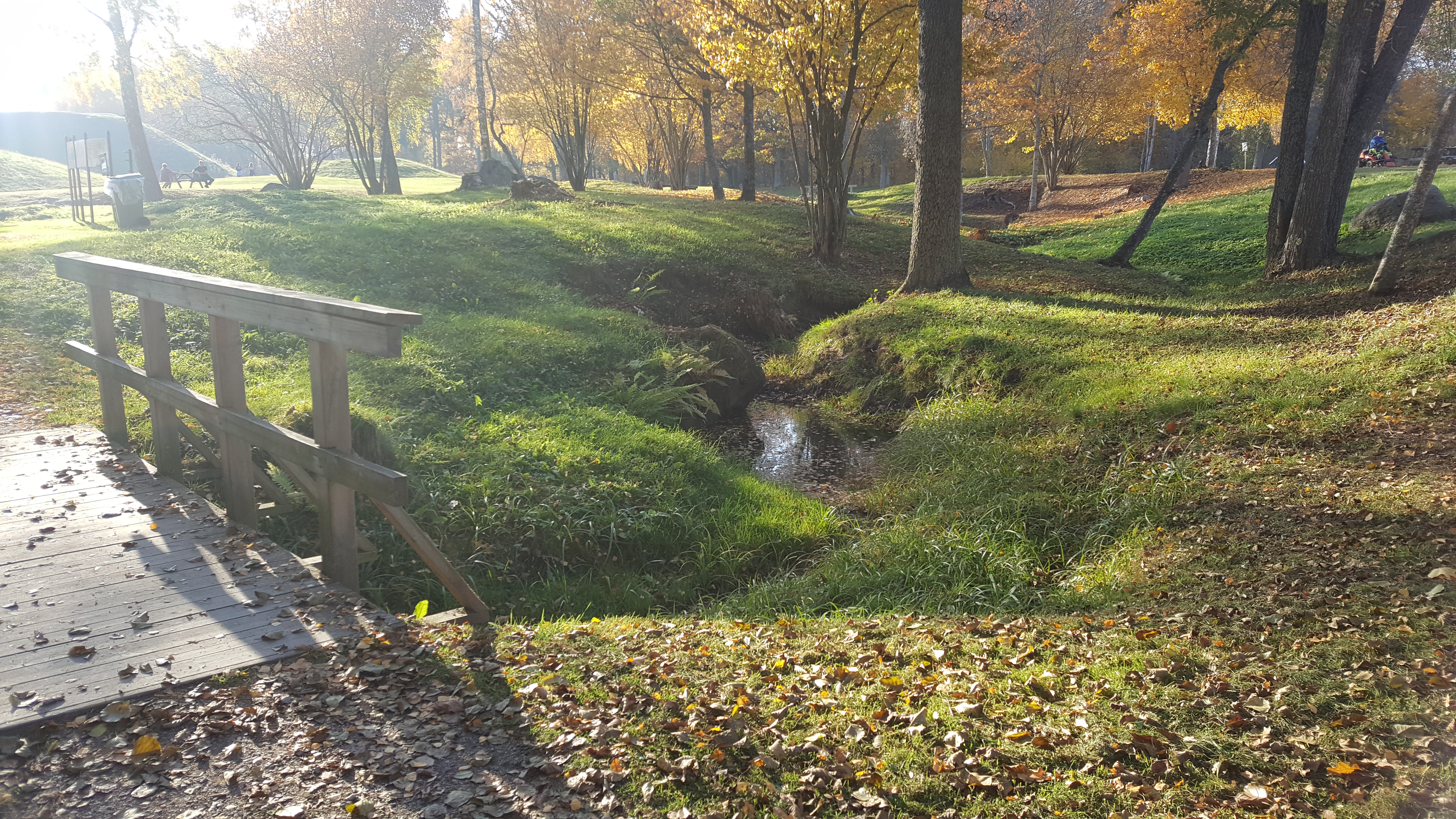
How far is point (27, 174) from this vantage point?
111 ft

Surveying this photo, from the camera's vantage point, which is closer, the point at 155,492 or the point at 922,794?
the point at 922,794

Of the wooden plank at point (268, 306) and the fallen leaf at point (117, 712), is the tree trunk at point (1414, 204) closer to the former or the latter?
the wooden plank at point (268, 306)

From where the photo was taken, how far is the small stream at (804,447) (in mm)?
8375

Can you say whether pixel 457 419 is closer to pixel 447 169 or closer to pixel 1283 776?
→ pixel 1283 776

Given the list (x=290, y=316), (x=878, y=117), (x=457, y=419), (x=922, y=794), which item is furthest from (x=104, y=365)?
(x=878, y=117)

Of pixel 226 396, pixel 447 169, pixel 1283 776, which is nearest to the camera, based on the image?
pixel 1283 776

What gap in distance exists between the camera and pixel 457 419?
7605 millimetres

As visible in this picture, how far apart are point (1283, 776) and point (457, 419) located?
659 cm

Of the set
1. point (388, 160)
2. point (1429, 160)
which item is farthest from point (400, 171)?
point (1429, 160)

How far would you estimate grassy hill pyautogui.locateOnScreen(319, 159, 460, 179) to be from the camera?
4525cm

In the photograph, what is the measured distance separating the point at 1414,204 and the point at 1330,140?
12.7ft

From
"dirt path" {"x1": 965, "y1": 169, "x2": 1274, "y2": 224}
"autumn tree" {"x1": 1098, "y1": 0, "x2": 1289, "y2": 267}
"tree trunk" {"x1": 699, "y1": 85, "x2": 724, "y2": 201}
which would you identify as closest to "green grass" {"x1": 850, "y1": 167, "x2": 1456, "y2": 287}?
"autumn tree" {"x1": 1098, "y1": 0, "x2": 1289, "y2": 267}

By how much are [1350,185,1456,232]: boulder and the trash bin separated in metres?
23.4

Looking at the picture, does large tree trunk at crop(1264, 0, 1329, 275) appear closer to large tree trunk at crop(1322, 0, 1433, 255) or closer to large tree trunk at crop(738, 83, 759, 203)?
large tree trunk at crop(1322, 0, 1433, 255)
